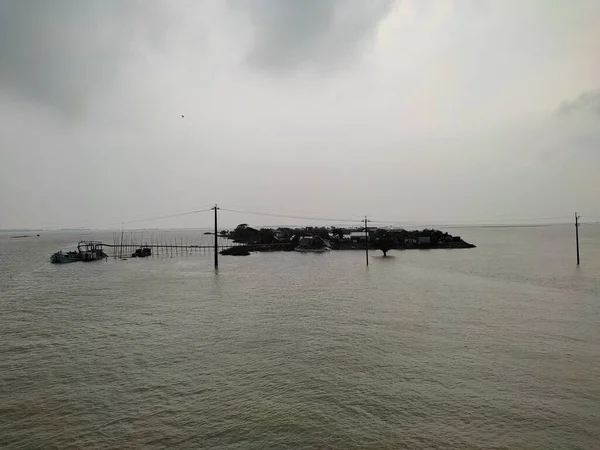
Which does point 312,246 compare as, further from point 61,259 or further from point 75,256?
point 61,259

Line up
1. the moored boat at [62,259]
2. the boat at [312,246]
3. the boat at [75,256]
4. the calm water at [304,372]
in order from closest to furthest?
the calm water at [304,372]
the moored boat at [62,259]
the boat at [75,256]
the boat at [312,246]

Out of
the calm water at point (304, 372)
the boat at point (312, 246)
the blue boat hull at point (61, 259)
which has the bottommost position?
the calm water at point (304, 372)

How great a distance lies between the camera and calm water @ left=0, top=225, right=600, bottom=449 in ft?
25.7

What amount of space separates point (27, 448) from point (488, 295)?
77.7 feet

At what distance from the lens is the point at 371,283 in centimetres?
2958

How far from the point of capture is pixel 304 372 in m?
11.1

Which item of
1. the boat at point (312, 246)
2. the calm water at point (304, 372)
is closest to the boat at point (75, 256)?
the calm water at point (304, 372)

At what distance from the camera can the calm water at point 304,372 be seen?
7844mm

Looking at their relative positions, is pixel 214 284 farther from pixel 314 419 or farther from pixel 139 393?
pixel 314 419

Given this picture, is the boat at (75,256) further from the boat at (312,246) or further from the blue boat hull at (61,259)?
the boat at (312,246)

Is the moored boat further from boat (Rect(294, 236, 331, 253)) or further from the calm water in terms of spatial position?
boat (Rect(294, 236, 331, 253))

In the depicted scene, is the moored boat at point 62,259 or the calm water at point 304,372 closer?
the calm water at point 304,372

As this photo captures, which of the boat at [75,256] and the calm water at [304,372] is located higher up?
the boat at [75,256]

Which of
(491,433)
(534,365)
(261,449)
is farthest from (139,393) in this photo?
(534,365)
